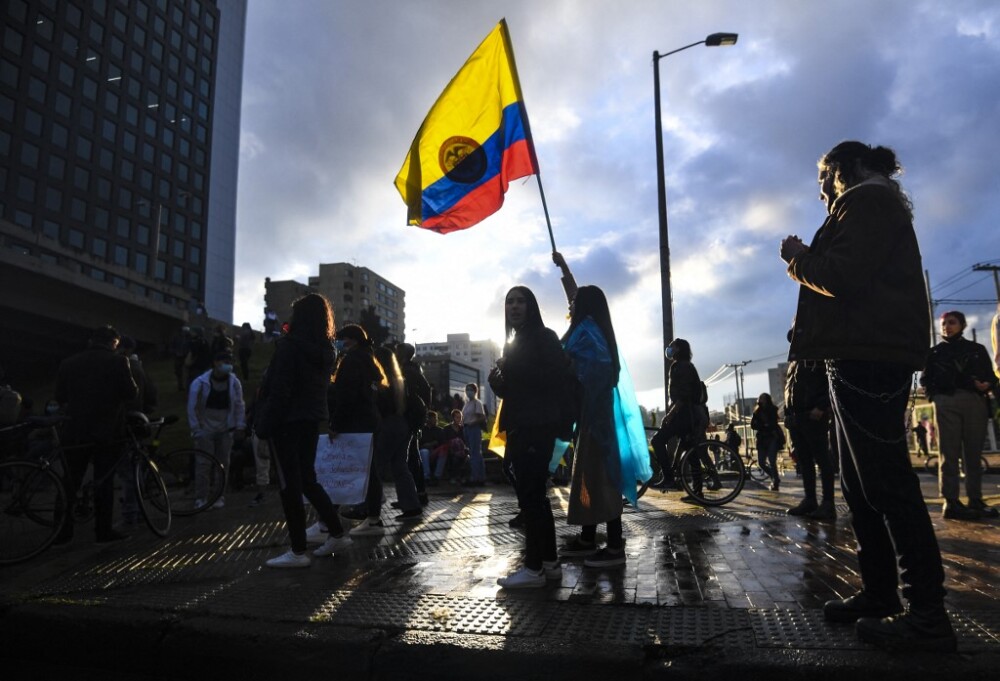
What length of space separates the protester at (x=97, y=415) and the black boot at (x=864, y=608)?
5702 millimetres

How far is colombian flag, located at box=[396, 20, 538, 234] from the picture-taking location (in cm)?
595

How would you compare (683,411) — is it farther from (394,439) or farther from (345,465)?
(345,465)

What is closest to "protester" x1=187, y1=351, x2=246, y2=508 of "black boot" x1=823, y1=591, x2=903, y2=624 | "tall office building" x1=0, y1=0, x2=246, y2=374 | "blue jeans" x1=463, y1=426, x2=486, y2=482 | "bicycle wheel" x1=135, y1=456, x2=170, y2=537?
"bicycle wheel" x1=135, y1=456, x2=170, y2=537

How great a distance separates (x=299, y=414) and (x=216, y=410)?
3.95m

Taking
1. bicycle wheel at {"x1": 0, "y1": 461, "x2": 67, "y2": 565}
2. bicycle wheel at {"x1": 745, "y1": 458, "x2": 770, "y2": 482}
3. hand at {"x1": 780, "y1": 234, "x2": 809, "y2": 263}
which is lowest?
bicycle wheel at {"x1": 745, "y1": 458, "x2": 770, "y2": 482}

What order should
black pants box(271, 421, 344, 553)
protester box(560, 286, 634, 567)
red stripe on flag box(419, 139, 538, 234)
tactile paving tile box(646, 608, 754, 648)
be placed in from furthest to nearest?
1. red stripe on flag box(419, 139, 538, 234)
2. black pants box(271, 421, 344, 553)
3. protester box(560, 286, 634, 567)
4. tactile paving tile box(646, 608, 754, 648)

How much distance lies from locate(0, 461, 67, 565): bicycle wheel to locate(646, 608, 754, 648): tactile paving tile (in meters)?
4.73

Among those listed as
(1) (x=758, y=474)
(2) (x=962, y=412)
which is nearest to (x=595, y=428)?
(2) (x=962, y=412)

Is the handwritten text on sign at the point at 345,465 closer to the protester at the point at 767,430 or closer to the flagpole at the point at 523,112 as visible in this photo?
the flagpole at the point at 523,112

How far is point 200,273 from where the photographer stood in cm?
7631

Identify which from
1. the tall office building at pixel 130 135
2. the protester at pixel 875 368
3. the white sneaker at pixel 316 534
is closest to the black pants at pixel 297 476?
the white sneaker at pixel 316 534

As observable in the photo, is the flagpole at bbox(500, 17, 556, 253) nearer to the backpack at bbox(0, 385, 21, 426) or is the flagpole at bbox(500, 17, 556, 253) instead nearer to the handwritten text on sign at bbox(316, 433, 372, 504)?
the handwritten text on sign at bbox(316, 433, 372, 504)

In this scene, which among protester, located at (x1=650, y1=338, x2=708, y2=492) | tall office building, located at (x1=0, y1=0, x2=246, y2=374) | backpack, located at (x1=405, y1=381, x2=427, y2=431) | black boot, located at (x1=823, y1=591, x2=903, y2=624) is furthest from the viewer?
tall office building, located at (x1=0, y1=0, x2=246, y2=374)

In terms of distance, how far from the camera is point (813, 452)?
6.21 meters
